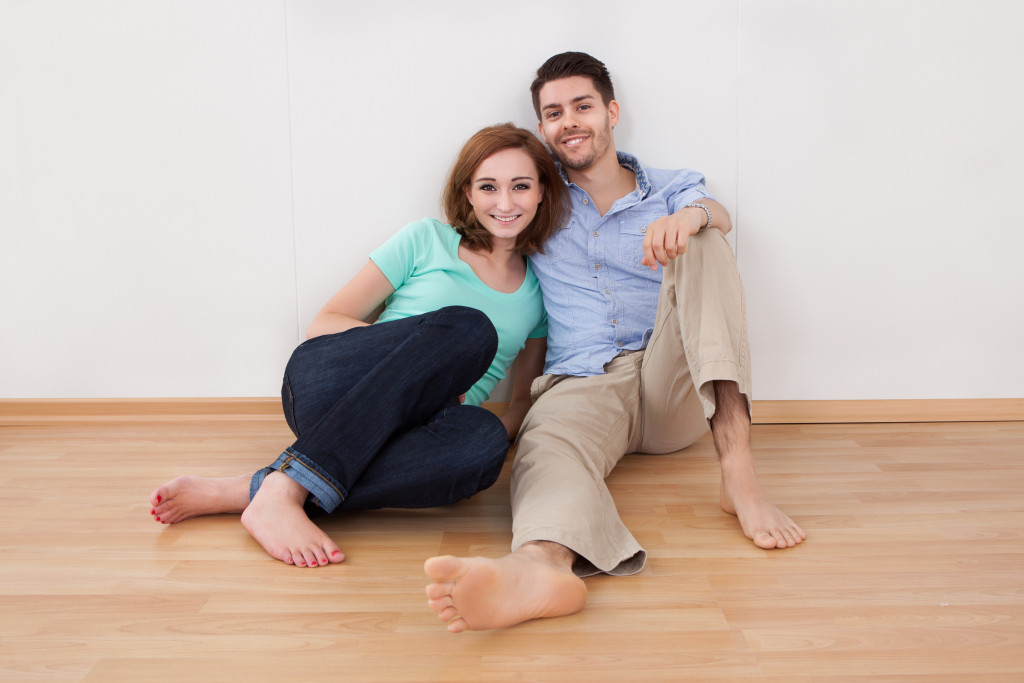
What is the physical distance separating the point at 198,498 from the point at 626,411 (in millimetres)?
919

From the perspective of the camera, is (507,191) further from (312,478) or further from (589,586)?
(589,586)

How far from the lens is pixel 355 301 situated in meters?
1.77

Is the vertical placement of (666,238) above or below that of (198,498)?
above

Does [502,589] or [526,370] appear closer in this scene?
[502,589]

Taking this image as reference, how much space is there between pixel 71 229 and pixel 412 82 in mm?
1050

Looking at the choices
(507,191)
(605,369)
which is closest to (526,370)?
(605,369)

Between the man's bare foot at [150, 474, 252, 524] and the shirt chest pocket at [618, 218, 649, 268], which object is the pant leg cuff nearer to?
the man's bare foot at [150, 474, 252, 524]

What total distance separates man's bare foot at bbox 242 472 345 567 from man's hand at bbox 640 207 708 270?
31.0 inches

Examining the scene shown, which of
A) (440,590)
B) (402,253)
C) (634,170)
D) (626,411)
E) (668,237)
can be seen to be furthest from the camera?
(634,170)

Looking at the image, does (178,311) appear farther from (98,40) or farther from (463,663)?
(463,663)

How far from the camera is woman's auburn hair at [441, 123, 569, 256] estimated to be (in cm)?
181

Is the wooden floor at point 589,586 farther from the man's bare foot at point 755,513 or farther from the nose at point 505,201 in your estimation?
the nose at point 505,201

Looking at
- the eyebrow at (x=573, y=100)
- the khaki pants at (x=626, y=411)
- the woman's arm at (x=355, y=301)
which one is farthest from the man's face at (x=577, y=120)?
the woman's arm at (x=355, y=301)

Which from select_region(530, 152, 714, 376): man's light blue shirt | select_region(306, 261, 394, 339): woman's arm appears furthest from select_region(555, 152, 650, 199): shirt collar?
select_region(306, 261, 394, 339): woman's arm
